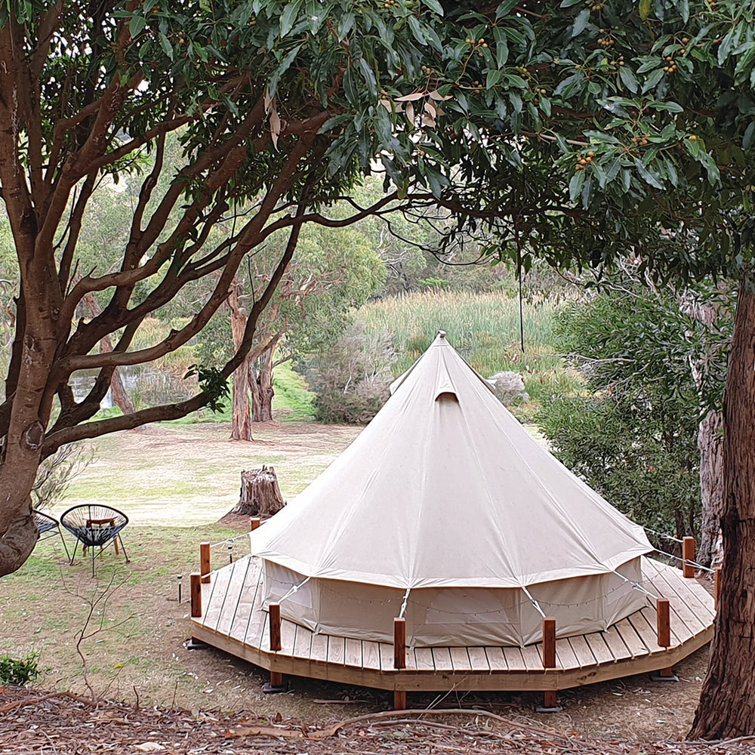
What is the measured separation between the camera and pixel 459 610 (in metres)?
6.08

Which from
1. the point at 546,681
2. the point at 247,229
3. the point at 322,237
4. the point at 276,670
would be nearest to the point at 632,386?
the point at 546,681

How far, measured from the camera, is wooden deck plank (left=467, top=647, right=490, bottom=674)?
18.5 feet

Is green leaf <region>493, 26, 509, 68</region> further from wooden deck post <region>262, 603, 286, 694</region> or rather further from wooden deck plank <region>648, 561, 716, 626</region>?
wooden deck plank <region>648, 561, 716, 626</region>

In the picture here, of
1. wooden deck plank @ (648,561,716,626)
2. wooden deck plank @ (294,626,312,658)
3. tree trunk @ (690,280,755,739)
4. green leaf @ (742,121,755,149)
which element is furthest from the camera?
wooden deck plank @ (648,561,716,626)

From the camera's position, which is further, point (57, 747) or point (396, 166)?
point (57, 747)

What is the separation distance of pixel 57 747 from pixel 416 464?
4172 millimetres

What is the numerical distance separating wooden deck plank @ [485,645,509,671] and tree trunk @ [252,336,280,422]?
54.0ft

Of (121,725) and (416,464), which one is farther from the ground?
(416,464)

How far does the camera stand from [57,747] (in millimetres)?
2928

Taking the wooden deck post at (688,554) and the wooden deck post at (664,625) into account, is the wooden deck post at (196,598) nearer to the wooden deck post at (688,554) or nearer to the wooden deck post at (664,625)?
the wooden deck post at (664,625)

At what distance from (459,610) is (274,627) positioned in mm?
1392

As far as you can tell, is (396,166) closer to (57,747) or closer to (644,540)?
(57,747)

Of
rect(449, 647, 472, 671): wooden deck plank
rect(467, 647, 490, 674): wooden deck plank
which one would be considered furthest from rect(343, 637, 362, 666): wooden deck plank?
rect(467, 647, 490, 674): wooden deck plank

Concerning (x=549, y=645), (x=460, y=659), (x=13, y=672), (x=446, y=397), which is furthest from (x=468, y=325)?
(x=13, y=672)
